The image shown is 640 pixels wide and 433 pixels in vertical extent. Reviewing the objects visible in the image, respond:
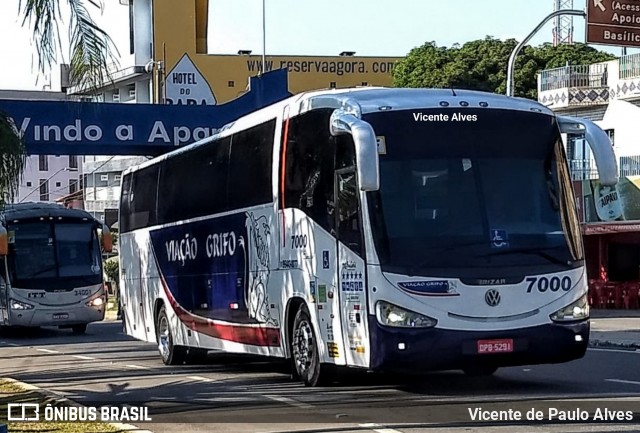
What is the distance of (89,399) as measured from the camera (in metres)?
14.3

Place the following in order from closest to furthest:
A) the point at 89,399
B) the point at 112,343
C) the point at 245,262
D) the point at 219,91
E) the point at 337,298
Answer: the point at 337,298
the point at 89,399
the point at 245,262
the point at 112,343
the point at 219,91

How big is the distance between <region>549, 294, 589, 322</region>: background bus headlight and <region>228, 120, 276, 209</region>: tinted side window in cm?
439

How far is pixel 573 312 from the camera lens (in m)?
12.9

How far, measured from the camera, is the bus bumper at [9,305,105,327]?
3116 centimetres

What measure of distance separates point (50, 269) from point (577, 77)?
63.3ft

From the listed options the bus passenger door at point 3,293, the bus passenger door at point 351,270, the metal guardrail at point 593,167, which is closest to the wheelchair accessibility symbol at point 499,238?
the bus passenger door at point 351,270

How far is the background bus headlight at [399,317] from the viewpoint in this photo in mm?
12391

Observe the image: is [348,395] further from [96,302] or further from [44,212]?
[44,212]

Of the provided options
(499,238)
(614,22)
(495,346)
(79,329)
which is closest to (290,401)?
(495,346)

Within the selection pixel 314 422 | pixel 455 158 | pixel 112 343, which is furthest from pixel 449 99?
pixel 112 343

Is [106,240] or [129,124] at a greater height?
[129,124]

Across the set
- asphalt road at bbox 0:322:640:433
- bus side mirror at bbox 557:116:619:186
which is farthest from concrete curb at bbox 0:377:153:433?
bus side mirror at bbox 557:116:619:186

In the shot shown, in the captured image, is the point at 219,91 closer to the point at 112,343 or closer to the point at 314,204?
the point at 112,343

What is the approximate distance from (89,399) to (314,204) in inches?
142
